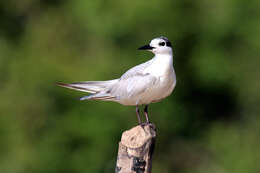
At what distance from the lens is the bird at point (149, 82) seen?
685 centimetres

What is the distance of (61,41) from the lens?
63.8 ft

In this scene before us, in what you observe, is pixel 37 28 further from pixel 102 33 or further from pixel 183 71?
pixel 183 71

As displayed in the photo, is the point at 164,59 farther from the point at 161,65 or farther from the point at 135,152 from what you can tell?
the point at 135,152

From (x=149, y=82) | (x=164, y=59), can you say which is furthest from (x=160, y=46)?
(x=149, y=82)

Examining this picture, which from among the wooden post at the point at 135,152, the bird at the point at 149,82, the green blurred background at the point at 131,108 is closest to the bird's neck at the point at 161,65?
the bird at the point at 149,82

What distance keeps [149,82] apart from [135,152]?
1126 millimetres

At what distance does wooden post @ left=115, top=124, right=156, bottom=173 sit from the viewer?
19.8ft

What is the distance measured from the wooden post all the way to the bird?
0.61 metres

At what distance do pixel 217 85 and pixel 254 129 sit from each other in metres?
2.19

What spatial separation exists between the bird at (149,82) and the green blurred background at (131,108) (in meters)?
8.94

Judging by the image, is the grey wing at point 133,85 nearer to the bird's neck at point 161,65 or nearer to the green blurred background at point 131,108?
the bird's neck at point 161,65

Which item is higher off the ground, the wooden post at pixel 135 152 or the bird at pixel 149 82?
the bird at pixel 149 82

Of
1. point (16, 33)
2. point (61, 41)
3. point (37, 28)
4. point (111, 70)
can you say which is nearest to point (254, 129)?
point (111, 70)

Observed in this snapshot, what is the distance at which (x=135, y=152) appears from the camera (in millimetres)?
6086
